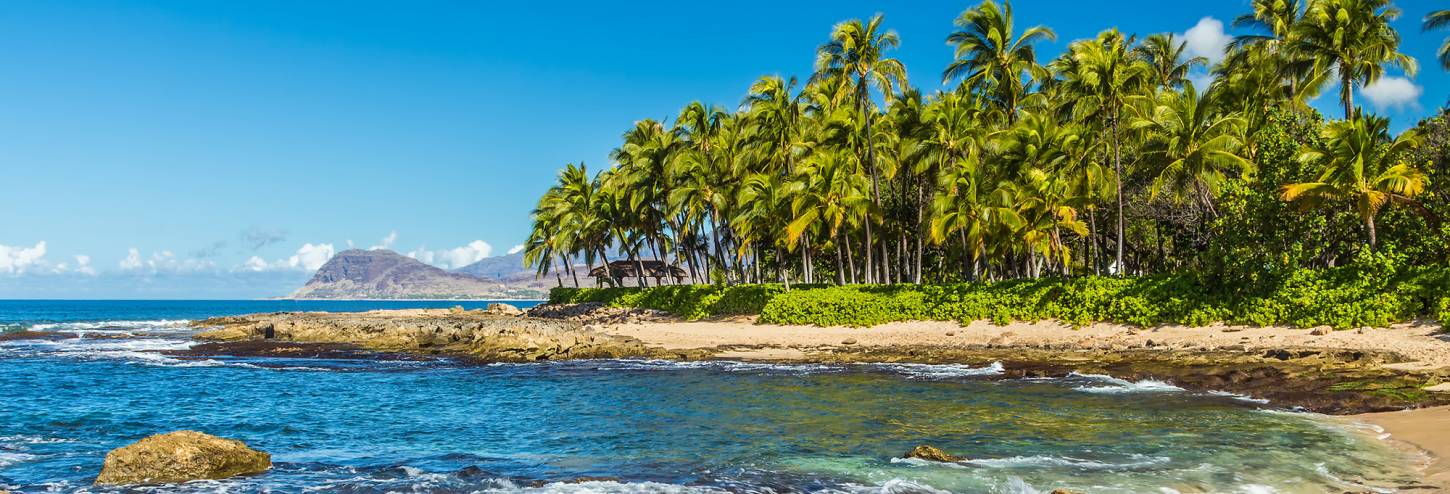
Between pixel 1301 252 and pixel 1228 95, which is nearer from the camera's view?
pixel 1301 252

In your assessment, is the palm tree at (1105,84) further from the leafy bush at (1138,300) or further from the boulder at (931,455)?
the boulder at (931,455)

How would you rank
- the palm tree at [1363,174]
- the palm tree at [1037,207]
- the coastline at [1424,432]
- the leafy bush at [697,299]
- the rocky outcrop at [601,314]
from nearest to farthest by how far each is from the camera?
the coastline at [1424,432] → the palm tree at [1363,174] → the palm tree at [1037,207] → the leafy bush at [697,299] → the rocky outcrop at [601,314]

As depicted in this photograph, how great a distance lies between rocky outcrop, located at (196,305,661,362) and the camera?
35406 mm

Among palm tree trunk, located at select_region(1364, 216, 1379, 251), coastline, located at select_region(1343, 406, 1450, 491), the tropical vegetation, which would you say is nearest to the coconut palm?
the tropical vegetation

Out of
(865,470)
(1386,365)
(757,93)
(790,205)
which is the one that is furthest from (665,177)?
(865,470)

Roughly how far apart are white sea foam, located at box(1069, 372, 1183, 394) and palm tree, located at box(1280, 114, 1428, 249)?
957 cm

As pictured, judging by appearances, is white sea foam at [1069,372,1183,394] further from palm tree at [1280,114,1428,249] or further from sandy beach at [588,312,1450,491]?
palm tree at [1280,114,1428,249]

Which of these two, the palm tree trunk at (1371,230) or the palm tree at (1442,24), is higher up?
the palm tree at (1442,24)

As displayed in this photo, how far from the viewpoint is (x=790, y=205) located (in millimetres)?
43844

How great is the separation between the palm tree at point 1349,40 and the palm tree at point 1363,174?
7.71m

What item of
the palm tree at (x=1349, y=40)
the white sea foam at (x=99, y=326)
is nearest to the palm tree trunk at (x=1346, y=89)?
the palm tree at (x=1349, y=40)

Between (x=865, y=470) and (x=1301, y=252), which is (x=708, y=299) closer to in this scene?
(x=1301, y=252)

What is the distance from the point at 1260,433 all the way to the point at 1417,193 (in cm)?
1734

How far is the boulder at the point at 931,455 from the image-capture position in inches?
526
